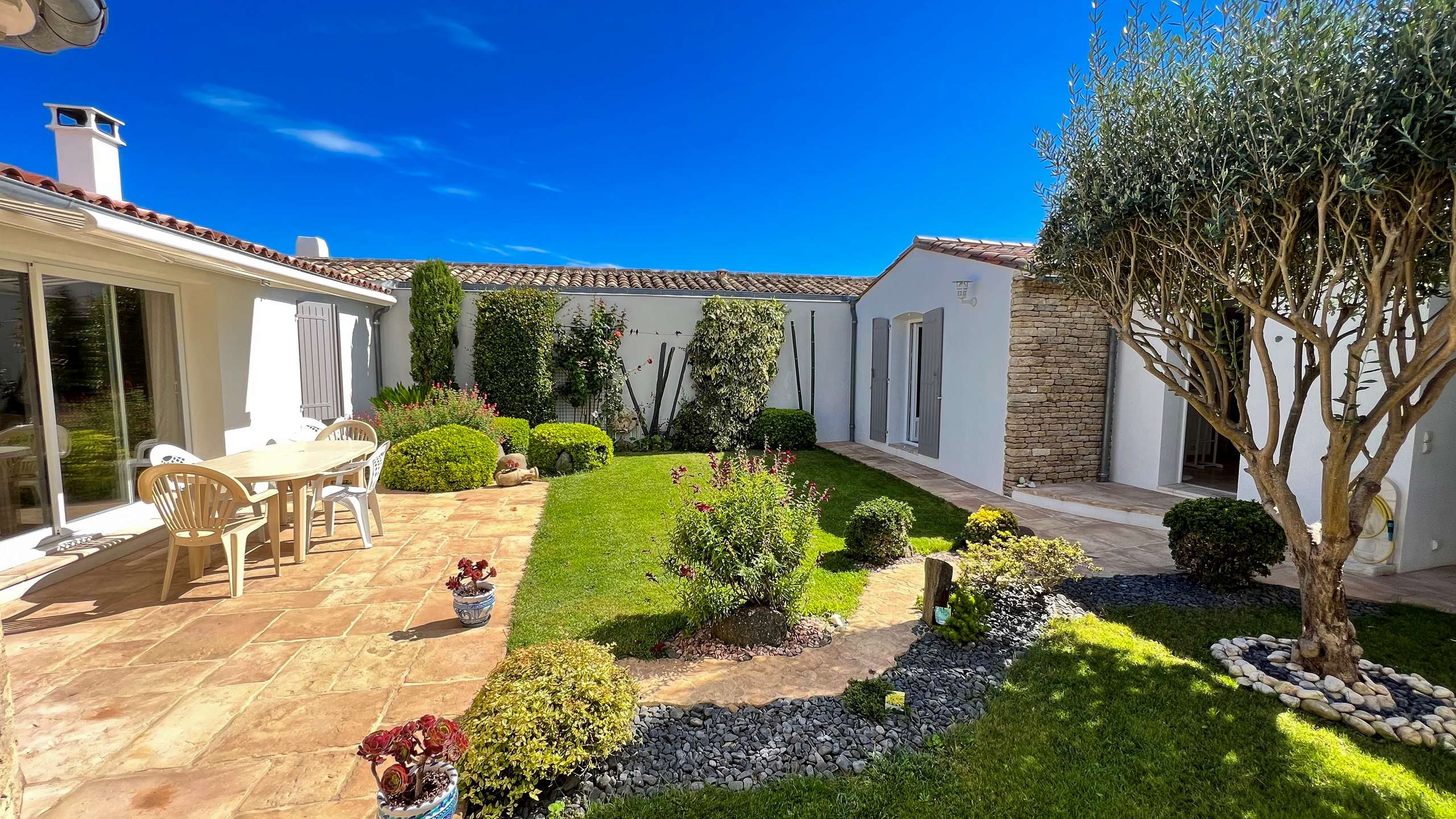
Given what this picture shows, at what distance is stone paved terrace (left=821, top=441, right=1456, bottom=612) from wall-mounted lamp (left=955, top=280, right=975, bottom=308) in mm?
2703

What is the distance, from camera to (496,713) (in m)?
2.47

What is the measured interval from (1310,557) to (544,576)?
5311 mm

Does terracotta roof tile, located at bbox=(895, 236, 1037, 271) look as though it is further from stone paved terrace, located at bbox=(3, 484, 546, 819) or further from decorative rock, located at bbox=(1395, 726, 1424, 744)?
stone paved terrace, located at bbox=(3, 484, 546, 819)

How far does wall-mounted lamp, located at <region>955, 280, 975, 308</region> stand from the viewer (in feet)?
27.8

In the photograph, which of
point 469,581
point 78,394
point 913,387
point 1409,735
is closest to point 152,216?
point 78,394

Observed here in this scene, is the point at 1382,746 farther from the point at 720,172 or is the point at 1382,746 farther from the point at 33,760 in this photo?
the point at 720,172

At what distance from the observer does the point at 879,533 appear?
A: 5434 millimetres

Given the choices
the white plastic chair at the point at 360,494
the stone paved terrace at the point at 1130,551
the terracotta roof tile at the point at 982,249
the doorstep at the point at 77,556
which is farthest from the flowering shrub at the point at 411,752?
the terracotta roof tile at the point at 982,249

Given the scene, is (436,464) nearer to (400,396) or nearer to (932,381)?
(400,396)

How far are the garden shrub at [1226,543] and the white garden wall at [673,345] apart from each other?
8772mm

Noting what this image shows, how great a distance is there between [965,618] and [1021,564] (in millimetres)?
794

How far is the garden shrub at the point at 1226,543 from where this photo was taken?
14.9ft

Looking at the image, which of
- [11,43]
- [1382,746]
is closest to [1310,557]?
[1382,746]

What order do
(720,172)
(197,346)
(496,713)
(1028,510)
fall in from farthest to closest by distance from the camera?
(720,172) → (1028,510) → (197,346) → (496,713)
